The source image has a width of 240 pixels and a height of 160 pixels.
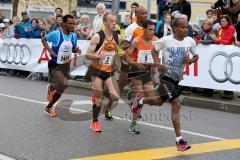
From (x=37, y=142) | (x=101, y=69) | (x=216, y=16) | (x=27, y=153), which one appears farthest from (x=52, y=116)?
(x=216, y=16)

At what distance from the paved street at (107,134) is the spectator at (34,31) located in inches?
241

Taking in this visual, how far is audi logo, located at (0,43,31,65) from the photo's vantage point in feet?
61.8

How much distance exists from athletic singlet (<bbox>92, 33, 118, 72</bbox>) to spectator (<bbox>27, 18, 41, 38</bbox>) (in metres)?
9.92

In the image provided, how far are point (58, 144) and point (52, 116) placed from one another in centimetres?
267

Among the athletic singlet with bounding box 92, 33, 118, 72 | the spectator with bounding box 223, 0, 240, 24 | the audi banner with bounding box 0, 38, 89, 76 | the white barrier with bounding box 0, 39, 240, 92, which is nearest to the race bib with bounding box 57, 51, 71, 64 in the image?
the athletic singlet with bounding box 92, 33, 118, 72

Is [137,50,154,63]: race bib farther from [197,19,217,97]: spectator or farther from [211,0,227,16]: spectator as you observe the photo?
[211,0,227,16]: spectator

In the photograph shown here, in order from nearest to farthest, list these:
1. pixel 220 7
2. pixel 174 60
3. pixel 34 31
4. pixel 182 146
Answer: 1. pixel 182 146
2. pixel 174 60
3. pixel 220 7
4. pixel 34 31

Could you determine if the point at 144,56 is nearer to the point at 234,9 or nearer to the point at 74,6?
the point at 234,9

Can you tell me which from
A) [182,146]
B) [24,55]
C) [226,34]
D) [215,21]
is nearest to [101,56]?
[182,146]

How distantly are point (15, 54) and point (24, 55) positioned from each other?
1.75 ft

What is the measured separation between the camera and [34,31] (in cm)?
1886

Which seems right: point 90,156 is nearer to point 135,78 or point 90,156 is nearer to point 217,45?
point 135,78

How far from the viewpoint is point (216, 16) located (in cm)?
1467

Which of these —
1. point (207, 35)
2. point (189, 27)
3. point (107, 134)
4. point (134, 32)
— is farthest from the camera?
point (207, 35)
